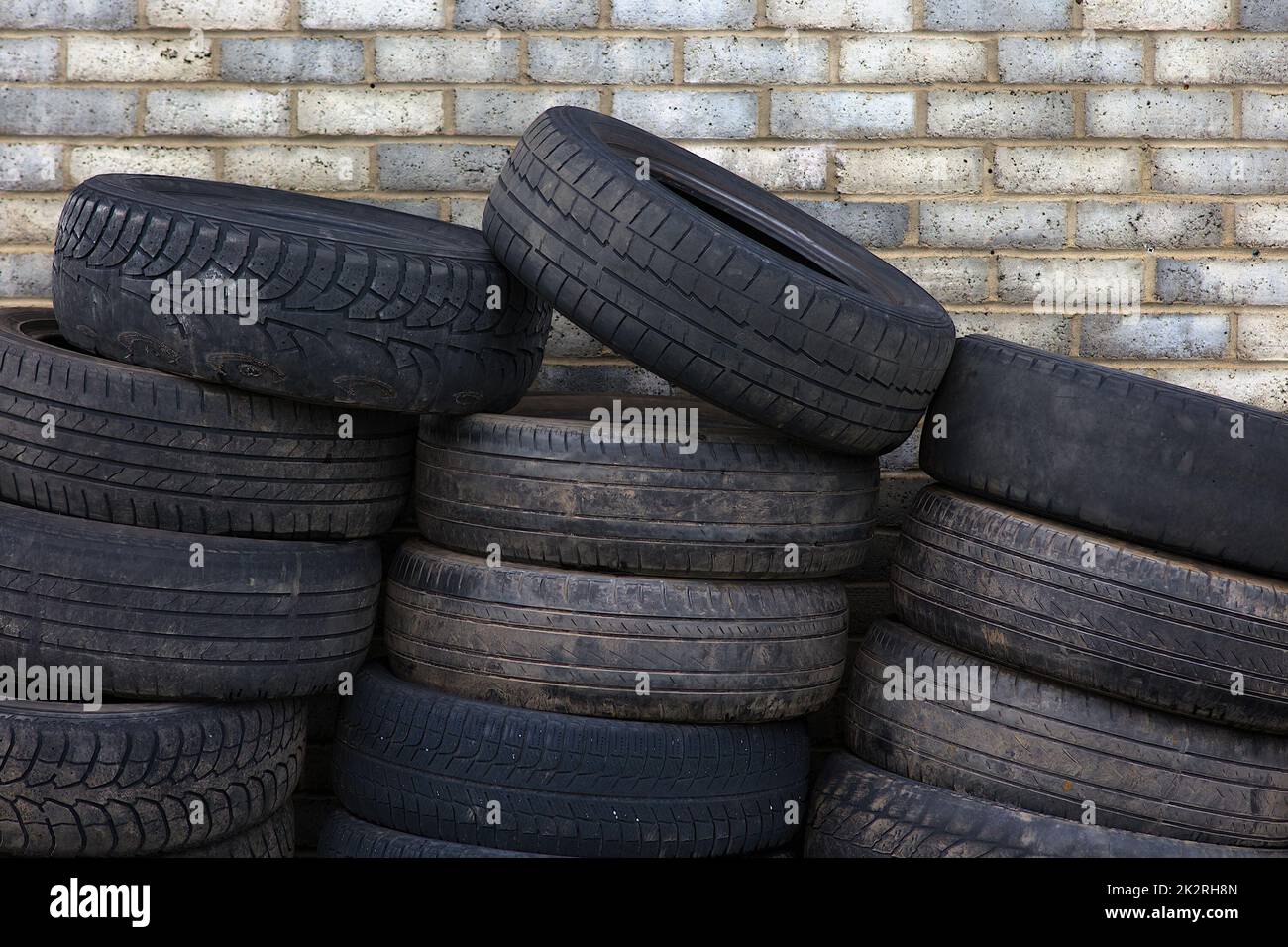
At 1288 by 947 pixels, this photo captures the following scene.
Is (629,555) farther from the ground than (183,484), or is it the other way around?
(183,484)

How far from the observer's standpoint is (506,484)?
2.62 metres

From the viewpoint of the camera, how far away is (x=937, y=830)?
2645mm

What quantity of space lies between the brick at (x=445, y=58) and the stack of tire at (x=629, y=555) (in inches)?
23.1

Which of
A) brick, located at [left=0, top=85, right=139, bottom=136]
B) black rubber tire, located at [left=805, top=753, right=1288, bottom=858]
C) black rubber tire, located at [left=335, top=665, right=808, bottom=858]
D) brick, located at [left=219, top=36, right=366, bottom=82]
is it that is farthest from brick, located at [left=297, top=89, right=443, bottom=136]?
black rubber tire, located at [left=805, top=753, right=1288, bottom=858]

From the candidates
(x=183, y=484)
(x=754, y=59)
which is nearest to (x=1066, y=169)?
(x=754, y=59)

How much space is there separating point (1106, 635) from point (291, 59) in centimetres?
250

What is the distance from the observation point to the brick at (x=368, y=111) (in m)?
3.24

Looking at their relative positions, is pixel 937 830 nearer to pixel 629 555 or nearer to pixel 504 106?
pixel 629 555

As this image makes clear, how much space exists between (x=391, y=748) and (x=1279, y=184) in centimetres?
278

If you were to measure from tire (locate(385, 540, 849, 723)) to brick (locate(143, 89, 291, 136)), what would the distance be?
53.2 inches

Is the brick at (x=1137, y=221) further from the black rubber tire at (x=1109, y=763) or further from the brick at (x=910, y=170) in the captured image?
the black rubber tire at (x=1109, y=763)

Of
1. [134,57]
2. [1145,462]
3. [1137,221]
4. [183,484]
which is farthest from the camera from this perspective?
[1137,221]

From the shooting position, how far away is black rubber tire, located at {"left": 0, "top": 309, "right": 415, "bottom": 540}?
2.44 m

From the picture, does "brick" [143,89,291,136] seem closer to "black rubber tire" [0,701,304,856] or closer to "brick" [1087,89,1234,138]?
"black rubber tire" [0,701,304,856]
